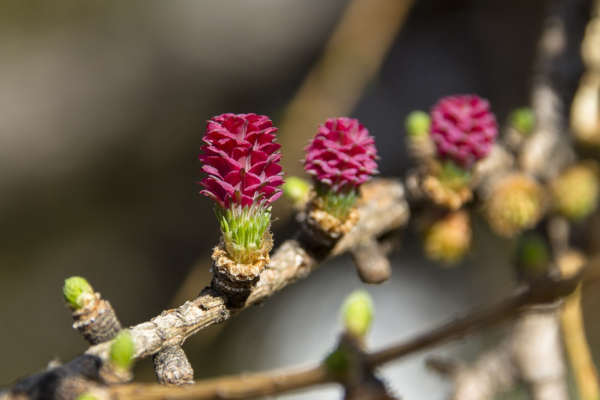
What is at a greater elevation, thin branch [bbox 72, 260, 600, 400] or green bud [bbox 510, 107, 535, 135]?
green bud [bbox 510, 107, 535, 135]

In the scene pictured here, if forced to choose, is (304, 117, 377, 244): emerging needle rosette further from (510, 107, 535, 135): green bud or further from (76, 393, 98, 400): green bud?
(510, 107, 535, 135): green bud

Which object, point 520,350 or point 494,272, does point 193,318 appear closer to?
point 520,350

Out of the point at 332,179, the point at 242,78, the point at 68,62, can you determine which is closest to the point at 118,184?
the point at 68,62

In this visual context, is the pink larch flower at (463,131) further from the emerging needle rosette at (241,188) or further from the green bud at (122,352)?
the green bud at (122,352)

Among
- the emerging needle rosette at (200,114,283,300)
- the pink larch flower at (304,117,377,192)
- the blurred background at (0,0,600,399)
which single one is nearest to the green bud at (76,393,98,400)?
the emerging needle rosette at (200,114,283,300)

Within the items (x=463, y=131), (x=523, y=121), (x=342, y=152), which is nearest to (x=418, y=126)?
(x=463, y=131)

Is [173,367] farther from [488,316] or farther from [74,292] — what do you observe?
[488,316]
